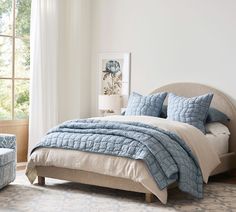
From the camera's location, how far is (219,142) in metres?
5.00

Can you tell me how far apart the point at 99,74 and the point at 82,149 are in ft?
7.98

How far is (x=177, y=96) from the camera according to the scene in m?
5.27

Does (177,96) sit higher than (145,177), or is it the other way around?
(177,96)

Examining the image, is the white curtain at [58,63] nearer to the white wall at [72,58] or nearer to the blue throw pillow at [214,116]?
the white wall at [72,58]

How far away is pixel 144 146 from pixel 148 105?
1425 mm

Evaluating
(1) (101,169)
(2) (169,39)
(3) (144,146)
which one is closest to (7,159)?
(1) (101,169)

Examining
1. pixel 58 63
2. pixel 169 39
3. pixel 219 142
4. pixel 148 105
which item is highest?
pixel 169 39

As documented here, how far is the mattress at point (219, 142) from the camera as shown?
4.87 meters

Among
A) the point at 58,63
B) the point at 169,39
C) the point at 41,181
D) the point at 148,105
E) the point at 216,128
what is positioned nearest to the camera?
the point at 41,181

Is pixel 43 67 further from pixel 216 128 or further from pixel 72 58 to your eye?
pixel 216 128

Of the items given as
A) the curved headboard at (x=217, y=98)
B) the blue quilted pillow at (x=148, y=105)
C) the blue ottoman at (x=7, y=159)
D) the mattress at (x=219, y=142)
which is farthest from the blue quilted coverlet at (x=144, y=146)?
the curved headboard at (x=217, y=98)

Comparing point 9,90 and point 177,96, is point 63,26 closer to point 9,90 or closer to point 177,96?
point 9,90

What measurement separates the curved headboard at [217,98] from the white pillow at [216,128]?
18 cm

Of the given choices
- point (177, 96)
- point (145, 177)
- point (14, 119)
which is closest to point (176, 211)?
point (145, 177)
